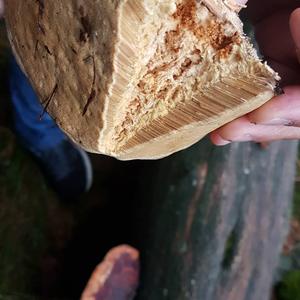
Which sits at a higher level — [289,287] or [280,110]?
[280,110]

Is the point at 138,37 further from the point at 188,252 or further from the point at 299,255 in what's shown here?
the point at 299,255

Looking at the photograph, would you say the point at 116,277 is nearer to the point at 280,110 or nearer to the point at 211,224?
the point at 211,224

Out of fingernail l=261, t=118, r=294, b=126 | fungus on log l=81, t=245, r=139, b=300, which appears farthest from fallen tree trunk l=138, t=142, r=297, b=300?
fingernail l=261, t=118, r=294, b=126

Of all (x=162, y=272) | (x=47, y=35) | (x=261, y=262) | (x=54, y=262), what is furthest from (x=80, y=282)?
(x=47, y=35)

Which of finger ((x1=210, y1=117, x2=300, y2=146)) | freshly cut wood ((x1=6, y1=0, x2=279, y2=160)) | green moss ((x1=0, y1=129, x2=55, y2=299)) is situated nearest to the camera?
freshly cut wood ((x1=6, y1=0, x2=279, y2=160))

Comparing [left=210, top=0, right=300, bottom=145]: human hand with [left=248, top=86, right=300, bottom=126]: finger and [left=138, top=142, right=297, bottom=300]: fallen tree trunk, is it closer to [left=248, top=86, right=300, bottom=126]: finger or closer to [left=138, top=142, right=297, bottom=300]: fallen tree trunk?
[left=248, top=86, right=300, bottom=126]: finger

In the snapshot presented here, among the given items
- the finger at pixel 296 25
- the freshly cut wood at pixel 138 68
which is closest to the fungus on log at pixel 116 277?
the freshly cut wood at pixel 138 68

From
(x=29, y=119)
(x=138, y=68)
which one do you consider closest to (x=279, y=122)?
(x=138, y=68)

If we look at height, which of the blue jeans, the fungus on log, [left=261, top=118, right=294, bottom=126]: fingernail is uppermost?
the blue jeans
